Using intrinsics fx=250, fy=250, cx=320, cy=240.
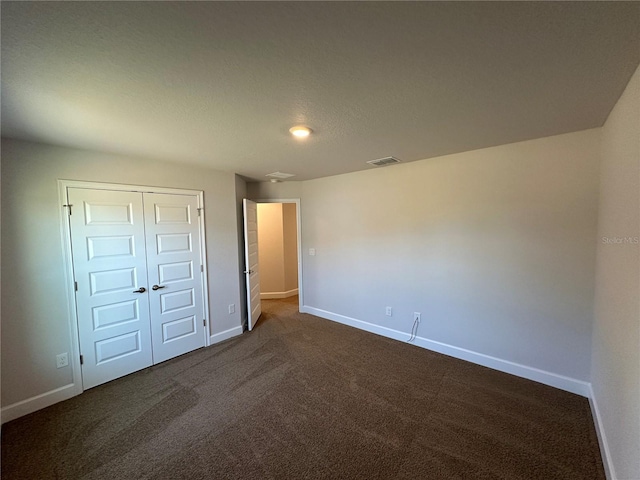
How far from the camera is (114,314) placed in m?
2.71

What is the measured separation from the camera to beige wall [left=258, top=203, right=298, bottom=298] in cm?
572

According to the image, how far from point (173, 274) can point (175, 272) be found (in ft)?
0.11

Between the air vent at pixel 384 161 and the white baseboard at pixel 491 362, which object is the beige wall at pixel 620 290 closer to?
the white baseboard at pixel 491 362

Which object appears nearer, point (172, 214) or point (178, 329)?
point (172, 214)

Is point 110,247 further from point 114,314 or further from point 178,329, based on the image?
point 178,329

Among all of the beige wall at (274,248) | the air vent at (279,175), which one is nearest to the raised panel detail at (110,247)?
the air vent at (279,175)

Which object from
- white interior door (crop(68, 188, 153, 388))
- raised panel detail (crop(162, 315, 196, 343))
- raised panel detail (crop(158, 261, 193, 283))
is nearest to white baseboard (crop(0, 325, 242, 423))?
white interior door (crop(68, 188, 153, 388))

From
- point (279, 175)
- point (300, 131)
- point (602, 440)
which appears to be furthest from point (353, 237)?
point (602, 440)

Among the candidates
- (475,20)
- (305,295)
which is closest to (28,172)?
(475,20)

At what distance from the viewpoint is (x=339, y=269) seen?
4.15 metres

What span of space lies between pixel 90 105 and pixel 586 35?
8.85 feet

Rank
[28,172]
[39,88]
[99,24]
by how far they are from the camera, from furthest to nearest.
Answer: [28,172] < [39,88] < [99,24]

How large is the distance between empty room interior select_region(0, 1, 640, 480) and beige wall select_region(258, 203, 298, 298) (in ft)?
6.03

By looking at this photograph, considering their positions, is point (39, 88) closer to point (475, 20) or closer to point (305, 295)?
point (475, 20)
